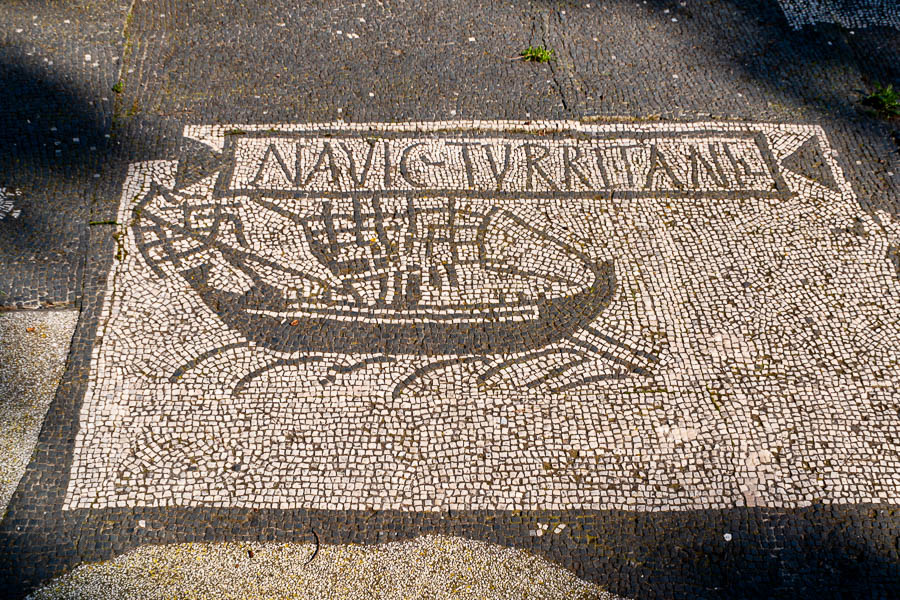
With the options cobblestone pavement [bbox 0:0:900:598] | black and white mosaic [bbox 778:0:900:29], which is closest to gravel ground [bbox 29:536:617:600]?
cobblestone pavement [bbox 0:0:900:598]

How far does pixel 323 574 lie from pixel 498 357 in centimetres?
164

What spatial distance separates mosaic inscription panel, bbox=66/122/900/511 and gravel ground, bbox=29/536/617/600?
0.26m

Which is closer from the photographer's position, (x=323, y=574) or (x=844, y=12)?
(x=323, y=574)

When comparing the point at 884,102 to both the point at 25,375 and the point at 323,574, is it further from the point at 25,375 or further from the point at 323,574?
the point at 25,375

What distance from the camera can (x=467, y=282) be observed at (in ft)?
17.2

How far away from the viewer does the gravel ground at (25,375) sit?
4.25 metres

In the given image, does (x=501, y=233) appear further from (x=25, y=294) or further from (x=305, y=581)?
(x=25, y=294)

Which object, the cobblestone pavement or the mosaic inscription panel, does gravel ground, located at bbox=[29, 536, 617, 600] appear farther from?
the mosaic inscription panel

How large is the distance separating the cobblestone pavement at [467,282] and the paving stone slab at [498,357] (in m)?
0.02

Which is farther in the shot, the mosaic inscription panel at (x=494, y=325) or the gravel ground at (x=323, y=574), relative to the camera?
the mosaic inscription panel at (x=494, y=325)

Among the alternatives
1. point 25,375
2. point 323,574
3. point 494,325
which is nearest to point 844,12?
point 494,325

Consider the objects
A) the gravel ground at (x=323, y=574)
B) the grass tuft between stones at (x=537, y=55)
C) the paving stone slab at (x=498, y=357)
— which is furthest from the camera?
the grass tuft between stones at (x=537, y=55)

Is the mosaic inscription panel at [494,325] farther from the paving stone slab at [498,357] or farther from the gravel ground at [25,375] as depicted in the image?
the gravel ground at [25,375]

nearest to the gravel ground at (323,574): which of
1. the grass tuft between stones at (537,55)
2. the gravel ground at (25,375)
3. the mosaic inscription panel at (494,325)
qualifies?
the mosaic inscription panel at (494,325)
